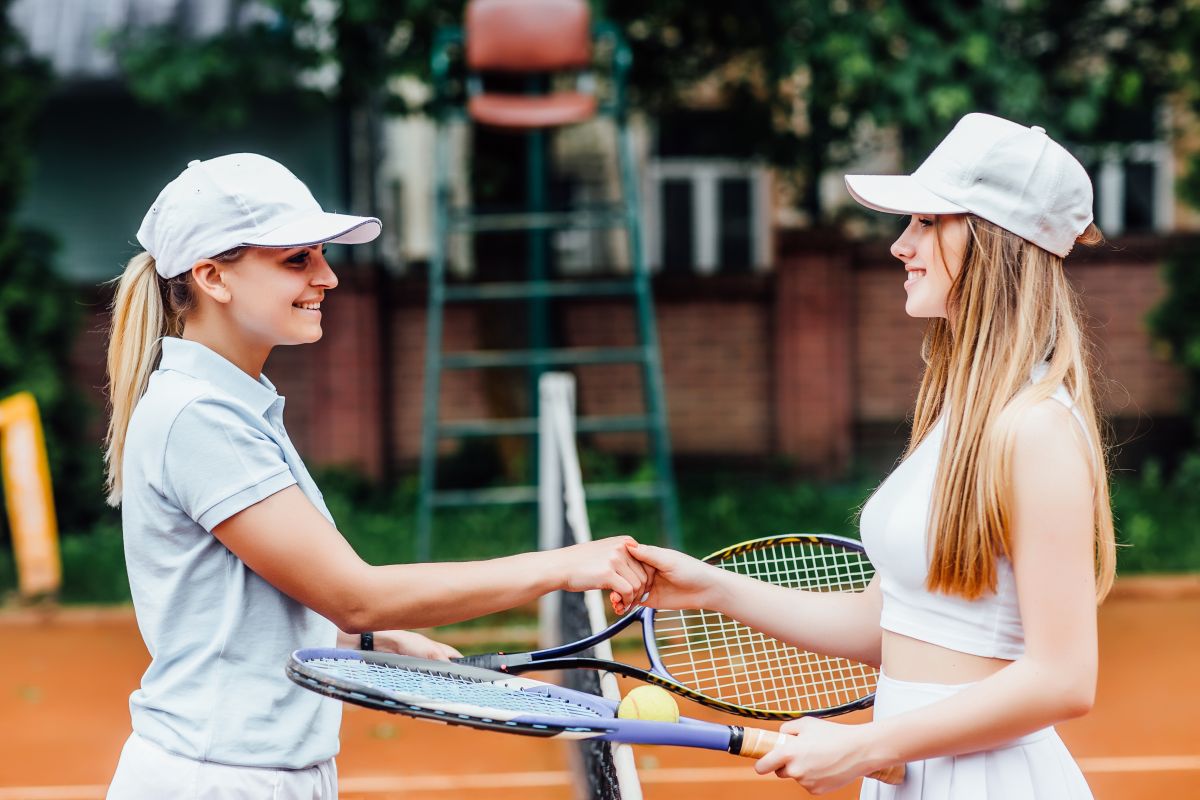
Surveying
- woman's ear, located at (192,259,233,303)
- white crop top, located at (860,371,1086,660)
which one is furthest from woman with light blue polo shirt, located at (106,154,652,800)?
white crop top, located at (860,371,1086,660)

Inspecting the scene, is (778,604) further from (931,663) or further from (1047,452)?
(1047,452)

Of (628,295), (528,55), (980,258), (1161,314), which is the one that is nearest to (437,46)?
(528,55)

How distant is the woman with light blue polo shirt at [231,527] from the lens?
1.98 m

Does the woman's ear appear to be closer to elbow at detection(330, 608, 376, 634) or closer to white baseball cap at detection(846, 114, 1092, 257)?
elbow at detection(330, 608, 376, 634)

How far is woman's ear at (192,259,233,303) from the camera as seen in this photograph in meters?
2.10

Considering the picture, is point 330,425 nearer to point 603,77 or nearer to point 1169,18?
point 603,77

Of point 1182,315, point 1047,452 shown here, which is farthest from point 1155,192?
point 1047,452

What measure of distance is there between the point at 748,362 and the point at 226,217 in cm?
938

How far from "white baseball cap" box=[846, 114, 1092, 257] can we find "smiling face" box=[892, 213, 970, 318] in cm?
4

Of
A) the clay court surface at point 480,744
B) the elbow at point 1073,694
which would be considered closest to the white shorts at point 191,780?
the elbow at point 1073,694

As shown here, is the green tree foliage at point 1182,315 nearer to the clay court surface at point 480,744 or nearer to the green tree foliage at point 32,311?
the clay court surface at point 480,744

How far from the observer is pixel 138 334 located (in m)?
2.18

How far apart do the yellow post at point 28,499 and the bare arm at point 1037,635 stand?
21.6 ft

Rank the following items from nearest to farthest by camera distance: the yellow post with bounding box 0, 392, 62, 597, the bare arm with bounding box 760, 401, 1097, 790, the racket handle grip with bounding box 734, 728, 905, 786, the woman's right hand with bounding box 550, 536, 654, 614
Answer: the bare arm with bounding box 760, 401, 1097, 790
the racket handle grip with bounding box 734, 728, 905, 786
the woman's right hand with bounding box 550, 536, 654, 614
the yellow post with bounding box 0, 392, 62, 597
